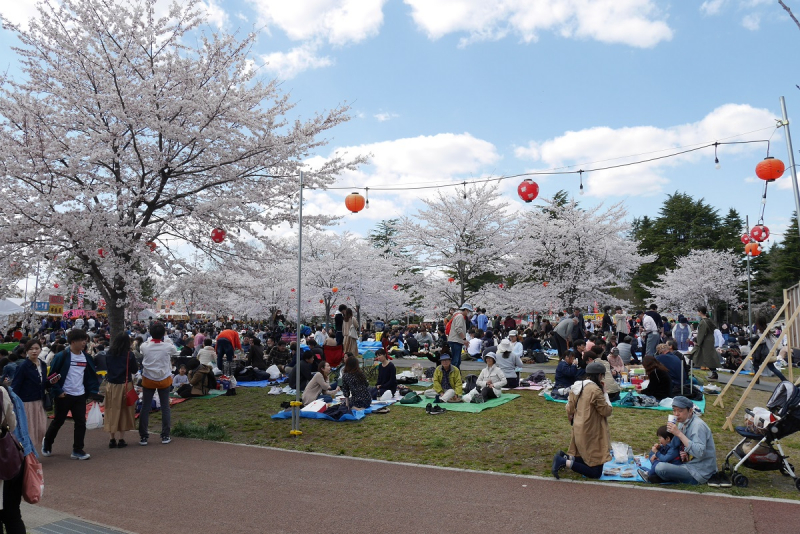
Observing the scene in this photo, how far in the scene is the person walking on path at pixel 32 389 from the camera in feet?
22.3

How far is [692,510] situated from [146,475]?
19.2 ft

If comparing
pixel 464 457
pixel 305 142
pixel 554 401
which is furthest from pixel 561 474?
pixel 305 142

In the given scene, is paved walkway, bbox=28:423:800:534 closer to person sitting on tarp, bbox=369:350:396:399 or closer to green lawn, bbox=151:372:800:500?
green lawn, bbox=151:372:800:500

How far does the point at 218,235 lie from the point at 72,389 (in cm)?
547

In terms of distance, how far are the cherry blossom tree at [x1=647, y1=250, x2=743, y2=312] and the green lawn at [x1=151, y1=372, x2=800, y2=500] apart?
36746 mm

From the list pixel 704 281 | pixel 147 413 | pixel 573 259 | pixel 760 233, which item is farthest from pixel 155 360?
pixel 704 281

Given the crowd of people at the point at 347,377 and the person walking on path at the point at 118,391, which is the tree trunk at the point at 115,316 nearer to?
the crowd of people at the point at 347,377

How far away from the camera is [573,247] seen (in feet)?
97.8

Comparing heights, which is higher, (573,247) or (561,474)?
(573,247)

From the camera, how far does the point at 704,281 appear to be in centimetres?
4378

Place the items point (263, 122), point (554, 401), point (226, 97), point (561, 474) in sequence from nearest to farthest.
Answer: point (561, 474), point (554, 401), point (226, 97), point (263, 122)

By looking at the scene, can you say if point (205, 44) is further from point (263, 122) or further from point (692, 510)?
point (692, 510)

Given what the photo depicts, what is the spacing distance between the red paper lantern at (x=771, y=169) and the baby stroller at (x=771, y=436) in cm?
477

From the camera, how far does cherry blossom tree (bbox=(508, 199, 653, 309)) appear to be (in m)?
28.8
